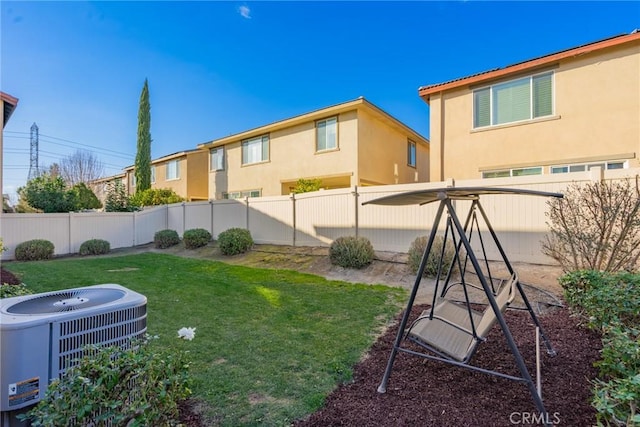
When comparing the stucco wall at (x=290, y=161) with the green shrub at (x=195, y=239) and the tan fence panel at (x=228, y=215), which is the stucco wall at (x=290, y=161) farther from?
the green shrub at (x=195, y=239)

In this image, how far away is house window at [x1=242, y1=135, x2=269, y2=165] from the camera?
57.8 ft

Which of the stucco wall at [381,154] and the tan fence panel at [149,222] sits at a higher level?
the stucco wall at [381,154]

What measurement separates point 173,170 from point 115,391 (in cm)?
2525

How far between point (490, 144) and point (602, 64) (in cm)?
360

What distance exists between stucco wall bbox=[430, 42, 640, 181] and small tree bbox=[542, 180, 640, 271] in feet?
17.2

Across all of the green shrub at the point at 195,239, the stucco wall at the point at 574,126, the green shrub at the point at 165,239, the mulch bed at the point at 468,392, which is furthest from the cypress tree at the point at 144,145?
the mulch bed at the point at 468,392

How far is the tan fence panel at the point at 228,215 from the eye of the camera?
1416cm

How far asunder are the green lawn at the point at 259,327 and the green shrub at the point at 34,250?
14.3 ft

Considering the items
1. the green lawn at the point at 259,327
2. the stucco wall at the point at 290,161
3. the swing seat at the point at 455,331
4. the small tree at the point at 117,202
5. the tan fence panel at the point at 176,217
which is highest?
the stucco wall at the point at 290,161

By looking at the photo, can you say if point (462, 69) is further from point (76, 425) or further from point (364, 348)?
point (76, 425)

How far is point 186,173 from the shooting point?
23.2 m

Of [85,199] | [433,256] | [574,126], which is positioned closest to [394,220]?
[433,256]

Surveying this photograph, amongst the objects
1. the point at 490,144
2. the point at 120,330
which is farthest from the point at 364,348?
the point at 490,144

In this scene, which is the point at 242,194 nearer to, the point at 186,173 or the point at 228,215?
the point at 228,215
